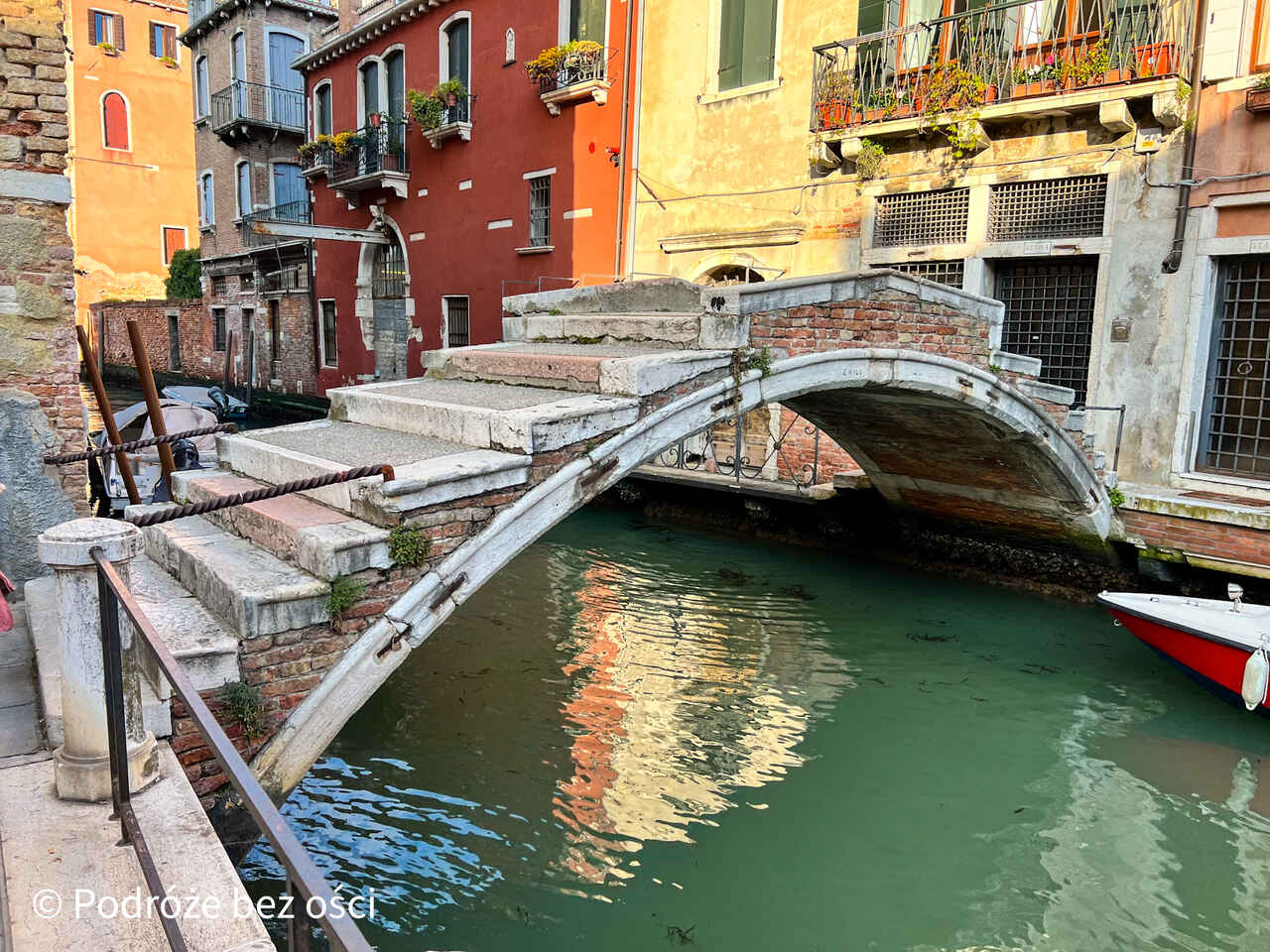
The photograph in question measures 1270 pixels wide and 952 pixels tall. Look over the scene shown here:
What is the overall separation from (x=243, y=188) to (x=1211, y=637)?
62.9 ft

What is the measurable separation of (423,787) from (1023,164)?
Answer: 6.41 metres

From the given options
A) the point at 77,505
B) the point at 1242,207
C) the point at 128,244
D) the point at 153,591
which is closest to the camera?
the point at 153,591

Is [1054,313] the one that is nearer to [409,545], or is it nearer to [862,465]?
[862,465]

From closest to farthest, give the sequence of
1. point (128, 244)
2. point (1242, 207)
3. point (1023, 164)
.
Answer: point (1242, 207) < point (1023, 164) < point (128, 244)

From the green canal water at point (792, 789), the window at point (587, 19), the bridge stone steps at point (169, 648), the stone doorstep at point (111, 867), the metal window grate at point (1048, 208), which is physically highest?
the window at point (587, 19)

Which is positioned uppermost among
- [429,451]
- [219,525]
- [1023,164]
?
[1023,164]

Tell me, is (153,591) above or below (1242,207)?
below

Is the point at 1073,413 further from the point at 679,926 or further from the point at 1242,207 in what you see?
the point at 679,926

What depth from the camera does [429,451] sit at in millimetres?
3639

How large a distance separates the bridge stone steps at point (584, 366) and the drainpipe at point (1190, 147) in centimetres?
411

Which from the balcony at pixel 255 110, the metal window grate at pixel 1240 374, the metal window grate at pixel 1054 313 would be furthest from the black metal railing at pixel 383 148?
the metal window grate at pixel 1240 374

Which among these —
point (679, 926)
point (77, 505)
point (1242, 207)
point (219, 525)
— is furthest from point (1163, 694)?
point (77, 505)

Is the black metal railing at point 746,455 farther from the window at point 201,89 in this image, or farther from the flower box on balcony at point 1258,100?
the window at point 201,89

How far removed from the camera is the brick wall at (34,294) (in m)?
3.87
